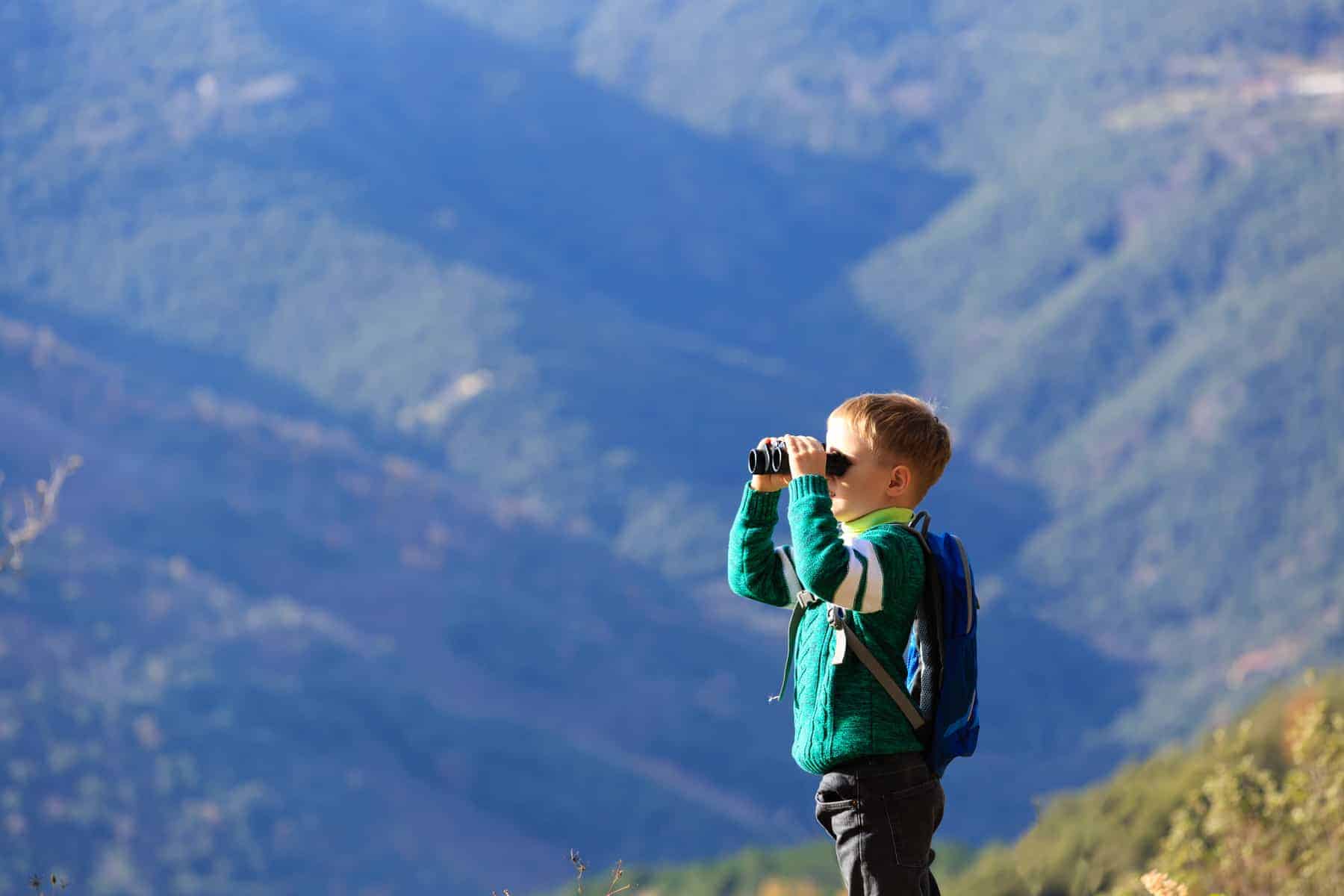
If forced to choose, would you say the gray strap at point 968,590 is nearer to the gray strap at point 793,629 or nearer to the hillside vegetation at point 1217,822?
the gray strap at point 793,629

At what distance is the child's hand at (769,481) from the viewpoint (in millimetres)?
2627

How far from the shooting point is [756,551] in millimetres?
2719

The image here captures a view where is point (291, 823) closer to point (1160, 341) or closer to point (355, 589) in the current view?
point (355, 589)

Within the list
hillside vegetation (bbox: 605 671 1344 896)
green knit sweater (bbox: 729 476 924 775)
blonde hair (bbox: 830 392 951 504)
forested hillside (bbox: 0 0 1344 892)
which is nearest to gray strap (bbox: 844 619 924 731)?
green knit sweater (bbox: 729 476 924 775)

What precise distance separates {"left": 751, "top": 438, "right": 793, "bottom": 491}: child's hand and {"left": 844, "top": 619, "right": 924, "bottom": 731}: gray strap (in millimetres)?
266

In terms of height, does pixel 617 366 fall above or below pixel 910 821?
above

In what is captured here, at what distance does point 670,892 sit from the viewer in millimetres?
22672

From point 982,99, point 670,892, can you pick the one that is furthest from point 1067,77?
point 670,892

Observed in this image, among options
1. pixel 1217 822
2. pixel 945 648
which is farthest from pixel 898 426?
pixel 1217 822

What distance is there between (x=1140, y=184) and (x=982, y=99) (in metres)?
17.2

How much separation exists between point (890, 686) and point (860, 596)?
0.57 feet

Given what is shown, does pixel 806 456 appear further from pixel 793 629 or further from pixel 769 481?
pixel 793 629

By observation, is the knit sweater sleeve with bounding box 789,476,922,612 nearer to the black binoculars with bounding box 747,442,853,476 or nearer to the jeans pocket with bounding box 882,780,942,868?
the black binoculars with bounding box 747,442,853,476

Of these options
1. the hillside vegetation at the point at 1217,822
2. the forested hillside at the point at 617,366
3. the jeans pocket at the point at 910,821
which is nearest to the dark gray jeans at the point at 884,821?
the jeans pocket at the point at 910,821
